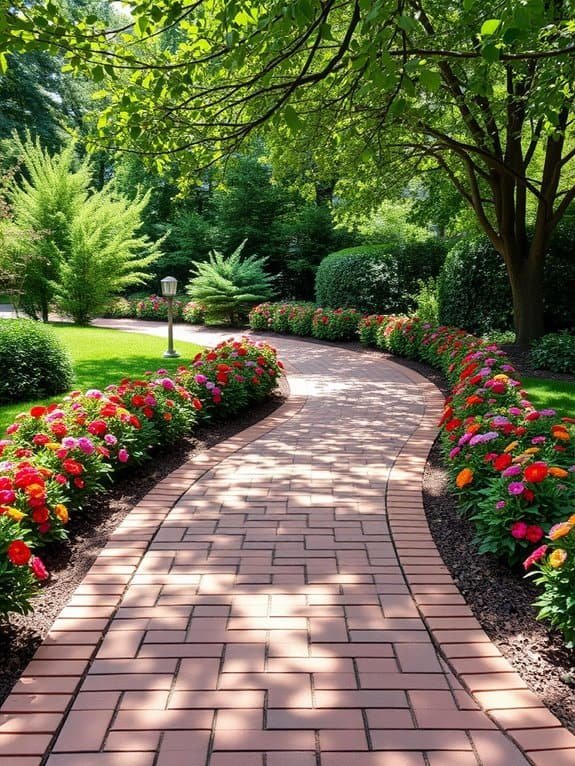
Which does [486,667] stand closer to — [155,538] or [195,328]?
[155,538]

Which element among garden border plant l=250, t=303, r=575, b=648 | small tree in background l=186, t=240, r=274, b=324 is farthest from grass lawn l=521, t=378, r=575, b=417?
small tree in background l=186, t=240, r=274, b=324

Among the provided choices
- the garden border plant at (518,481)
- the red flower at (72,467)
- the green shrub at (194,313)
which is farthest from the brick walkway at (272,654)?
the green shrub at (194,313)

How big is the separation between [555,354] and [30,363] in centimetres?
699

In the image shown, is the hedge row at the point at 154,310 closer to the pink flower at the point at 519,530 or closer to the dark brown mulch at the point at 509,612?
the dark brown mulch at the point at 509,612

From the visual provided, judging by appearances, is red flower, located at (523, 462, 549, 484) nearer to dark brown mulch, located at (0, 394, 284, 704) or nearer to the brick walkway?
the brick walkway

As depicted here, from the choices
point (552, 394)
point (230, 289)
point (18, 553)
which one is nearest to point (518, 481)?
point (18, 553)

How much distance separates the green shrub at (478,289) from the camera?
10859mm

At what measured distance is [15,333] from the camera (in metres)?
7.04

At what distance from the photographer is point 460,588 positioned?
9.68 feet

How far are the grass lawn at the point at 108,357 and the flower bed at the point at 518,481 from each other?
4.17 metres

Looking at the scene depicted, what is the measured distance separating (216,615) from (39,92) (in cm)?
3315

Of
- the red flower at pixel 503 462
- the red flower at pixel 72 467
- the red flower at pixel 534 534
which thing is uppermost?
the red flower at pixel 503 462

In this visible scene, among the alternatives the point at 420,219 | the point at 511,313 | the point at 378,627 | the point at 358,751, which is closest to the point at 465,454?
the point at 378,627

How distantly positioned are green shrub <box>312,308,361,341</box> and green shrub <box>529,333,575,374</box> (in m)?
5.44
